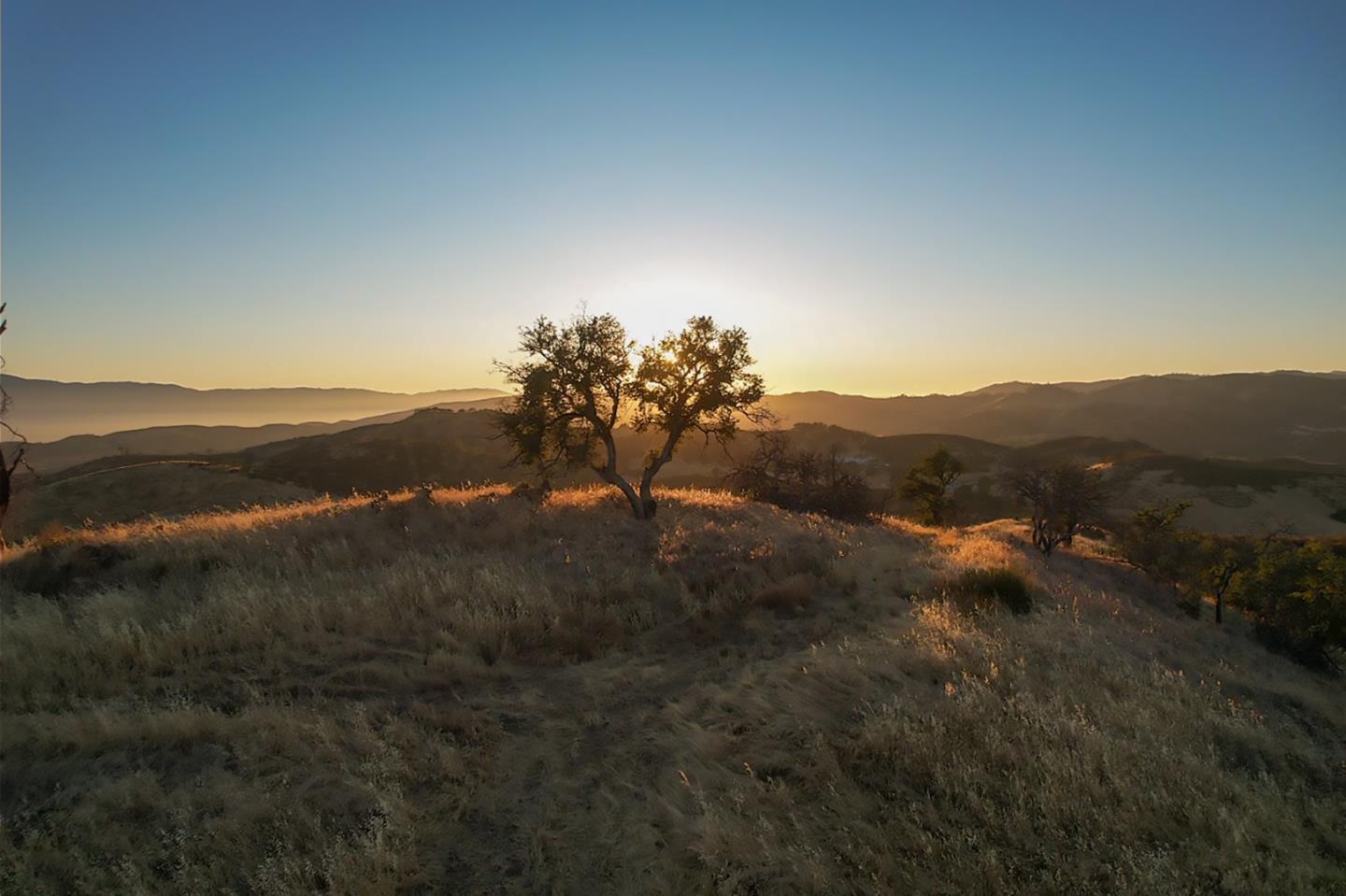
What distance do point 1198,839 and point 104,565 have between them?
1760 centimetres

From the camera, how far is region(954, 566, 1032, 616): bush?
1176 cm

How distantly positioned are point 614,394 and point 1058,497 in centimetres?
2575

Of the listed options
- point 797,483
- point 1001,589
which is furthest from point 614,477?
point 797,483

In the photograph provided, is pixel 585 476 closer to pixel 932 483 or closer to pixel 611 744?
pixel 932 483

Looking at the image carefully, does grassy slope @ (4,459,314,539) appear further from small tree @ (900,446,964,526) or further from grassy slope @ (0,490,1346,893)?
small tree @ (900,446,964,526)

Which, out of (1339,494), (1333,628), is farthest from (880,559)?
(1339,494)

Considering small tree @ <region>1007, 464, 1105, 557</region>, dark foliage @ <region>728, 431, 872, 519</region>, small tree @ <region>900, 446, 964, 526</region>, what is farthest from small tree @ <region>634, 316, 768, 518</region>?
small tree @ <region>900, 446, 964, 526</region>

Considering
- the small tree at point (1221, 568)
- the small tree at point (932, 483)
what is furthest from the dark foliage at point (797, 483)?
the small tree at point (1221, 568)

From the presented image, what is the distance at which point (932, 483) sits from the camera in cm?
4856

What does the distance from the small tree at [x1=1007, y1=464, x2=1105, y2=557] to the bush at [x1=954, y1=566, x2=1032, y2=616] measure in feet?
66.2

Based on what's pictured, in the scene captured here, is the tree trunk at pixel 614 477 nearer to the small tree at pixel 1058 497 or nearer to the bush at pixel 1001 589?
the bush at pixel 1001 589

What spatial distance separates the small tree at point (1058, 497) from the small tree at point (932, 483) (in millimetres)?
12066

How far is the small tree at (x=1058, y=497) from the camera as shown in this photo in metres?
31.2

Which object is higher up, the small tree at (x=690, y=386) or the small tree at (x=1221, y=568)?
the small tree at (x=690, y=386)
